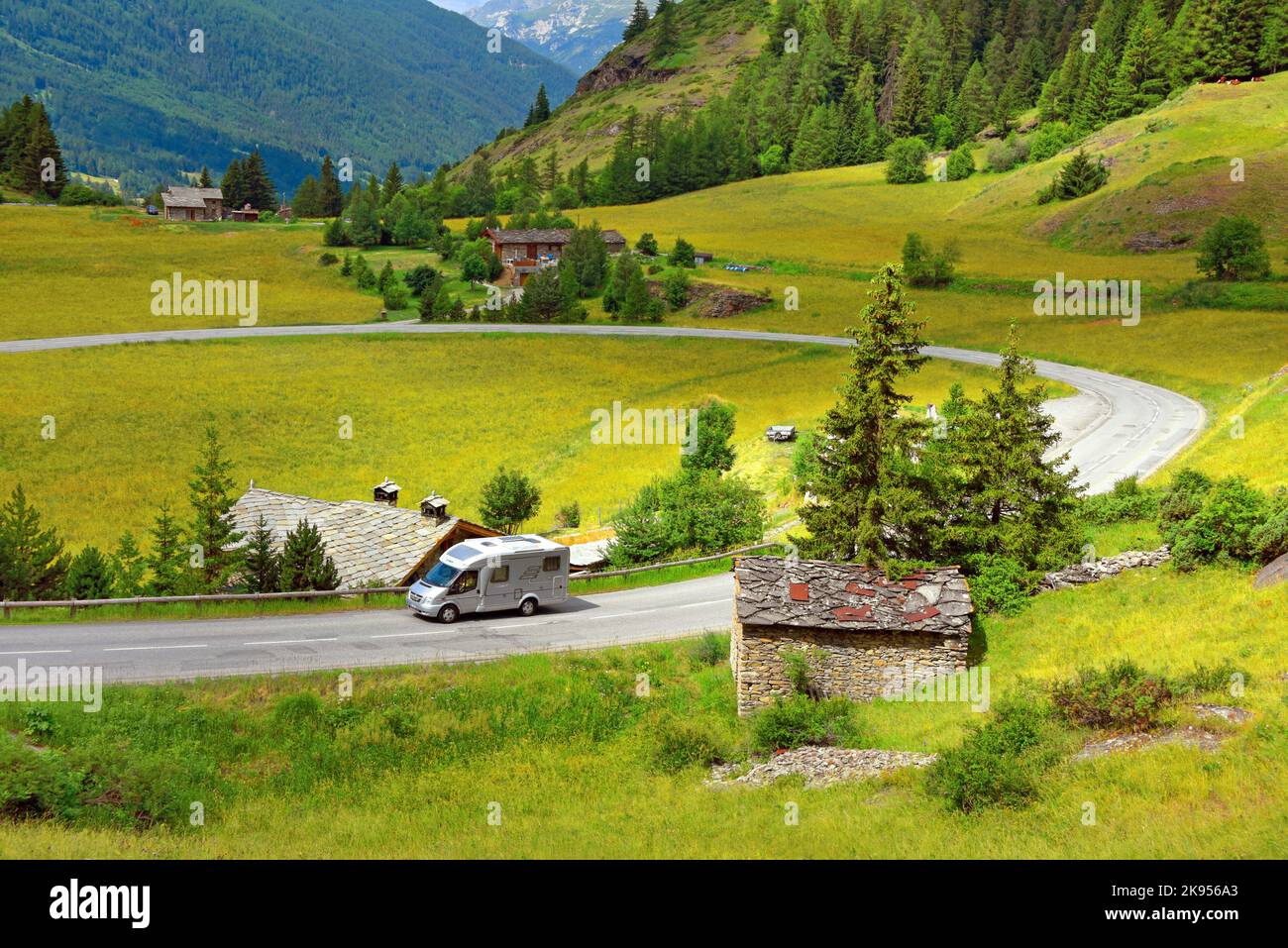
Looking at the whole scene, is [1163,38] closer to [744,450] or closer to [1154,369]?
[1154,369]

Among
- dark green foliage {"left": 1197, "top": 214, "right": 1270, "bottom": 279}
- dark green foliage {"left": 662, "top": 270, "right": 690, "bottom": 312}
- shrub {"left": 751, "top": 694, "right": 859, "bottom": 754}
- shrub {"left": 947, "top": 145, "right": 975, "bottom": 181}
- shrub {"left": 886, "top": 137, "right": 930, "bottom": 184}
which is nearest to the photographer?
shrub {"left": 751, "top": 694, "right": 859, "bottom": 754}

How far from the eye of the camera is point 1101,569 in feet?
84.4

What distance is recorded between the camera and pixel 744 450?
54938mm

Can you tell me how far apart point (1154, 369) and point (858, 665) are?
55035 mm

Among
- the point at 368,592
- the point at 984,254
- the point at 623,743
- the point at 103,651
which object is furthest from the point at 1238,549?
the point at 984,254

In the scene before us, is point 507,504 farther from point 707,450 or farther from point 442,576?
point 442,576

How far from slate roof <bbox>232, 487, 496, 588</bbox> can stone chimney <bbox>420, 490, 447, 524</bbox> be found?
0.19 m

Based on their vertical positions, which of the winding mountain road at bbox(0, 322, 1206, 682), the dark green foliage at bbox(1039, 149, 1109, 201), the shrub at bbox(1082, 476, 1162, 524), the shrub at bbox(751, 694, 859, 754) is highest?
the dark green foliage at bbox(1039, 149, 1109, 201)

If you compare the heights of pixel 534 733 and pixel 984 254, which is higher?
pixel 984 254

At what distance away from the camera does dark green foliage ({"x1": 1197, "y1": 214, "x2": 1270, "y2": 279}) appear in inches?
3561

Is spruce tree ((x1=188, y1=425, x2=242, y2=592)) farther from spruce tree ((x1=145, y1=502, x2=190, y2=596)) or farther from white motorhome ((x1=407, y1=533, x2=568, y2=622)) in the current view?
white motorhome ((x1=407, y1=533, x2=568, y2=622))

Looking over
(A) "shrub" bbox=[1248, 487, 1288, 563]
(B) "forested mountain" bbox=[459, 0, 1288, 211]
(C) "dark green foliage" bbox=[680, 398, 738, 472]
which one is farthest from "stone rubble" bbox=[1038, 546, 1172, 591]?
(B) "forested mountain" bbox=[459, 0, 1288, 211]

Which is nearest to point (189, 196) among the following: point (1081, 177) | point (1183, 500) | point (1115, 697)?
point (1081, 177)

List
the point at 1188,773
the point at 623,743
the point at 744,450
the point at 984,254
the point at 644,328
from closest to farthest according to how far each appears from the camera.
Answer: the point at 1188,773, the point at 623,743, the point at 744,450, the point at 644,328, the point at 984,254
